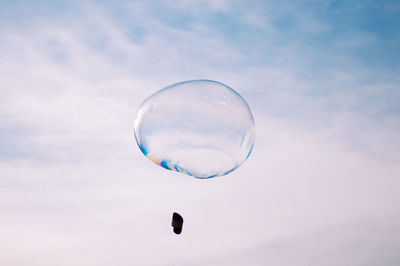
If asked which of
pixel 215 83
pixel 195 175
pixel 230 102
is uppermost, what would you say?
pixel 215 83

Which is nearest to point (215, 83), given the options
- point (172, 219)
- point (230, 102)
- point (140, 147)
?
point (230, 102)

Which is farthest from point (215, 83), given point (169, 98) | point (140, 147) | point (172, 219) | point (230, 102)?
point (172, 219)

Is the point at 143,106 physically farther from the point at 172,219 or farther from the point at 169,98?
the point at 172,219

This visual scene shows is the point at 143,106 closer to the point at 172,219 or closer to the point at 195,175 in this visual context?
the point at 195,175

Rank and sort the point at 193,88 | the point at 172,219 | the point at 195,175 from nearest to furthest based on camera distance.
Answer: the point at 172,219
the point at 193,88
the point at 195,175

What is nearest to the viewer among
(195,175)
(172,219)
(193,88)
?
(172,219)

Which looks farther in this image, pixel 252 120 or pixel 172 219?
pixel 252 120

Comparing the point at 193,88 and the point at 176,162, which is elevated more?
the point at 193,88
